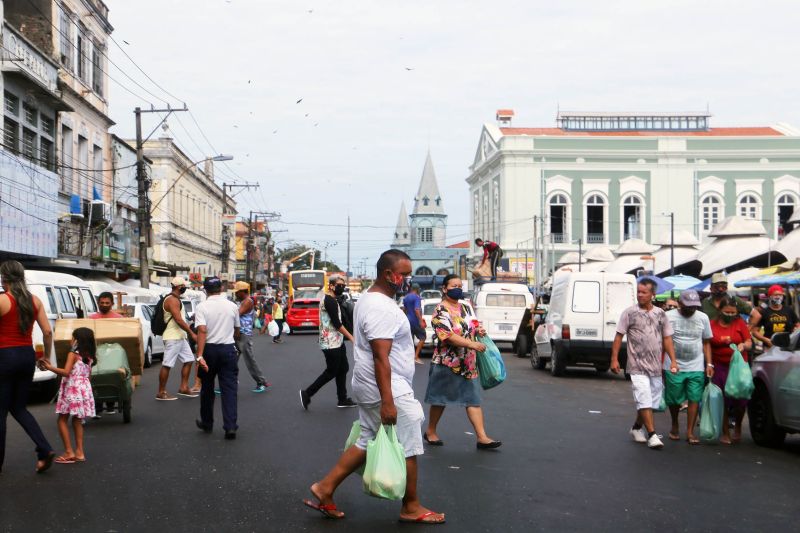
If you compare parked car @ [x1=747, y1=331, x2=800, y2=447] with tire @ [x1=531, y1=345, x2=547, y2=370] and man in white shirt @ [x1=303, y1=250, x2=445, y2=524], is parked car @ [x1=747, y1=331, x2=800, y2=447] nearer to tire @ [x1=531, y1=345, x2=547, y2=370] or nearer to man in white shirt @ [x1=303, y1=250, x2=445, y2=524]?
man in white shirt @ [x1=303, y1=250, x2=445, y2=524]

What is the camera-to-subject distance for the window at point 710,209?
79625 mm

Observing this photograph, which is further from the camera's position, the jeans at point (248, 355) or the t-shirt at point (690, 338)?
the jeans at point (248, 355)

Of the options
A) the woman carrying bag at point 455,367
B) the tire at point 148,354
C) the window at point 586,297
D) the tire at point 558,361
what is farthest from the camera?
the tire at point 148,354

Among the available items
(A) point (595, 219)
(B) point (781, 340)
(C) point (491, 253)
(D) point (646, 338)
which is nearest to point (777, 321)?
(B) point (781, 340)

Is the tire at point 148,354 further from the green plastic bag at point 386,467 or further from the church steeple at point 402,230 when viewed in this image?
the church steeple at point 402,230

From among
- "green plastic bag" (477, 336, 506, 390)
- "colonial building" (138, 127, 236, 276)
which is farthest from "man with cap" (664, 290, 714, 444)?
"colonial building" (138, 127, 236, 276)

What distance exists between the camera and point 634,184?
3145 inches

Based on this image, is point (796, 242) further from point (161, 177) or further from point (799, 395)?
point (161, 177)

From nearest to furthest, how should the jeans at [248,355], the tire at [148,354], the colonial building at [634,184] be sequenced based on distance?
the jeans at [248,355] < the tire at [148,354] < the colonial building at [634,184]

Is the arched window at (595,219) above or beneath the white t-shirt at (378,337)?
above

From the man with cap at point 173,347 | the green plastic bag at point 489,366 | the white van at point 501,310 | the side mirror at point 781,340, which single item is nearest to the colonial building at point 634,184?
the white van at point 501,310

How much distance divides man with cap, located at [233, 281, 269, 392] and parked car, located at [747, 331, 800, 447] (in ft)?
21.2

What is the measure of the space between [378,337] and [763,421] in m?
5.81

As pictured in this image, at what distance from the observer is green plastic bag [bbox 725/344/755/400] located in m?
10.1
